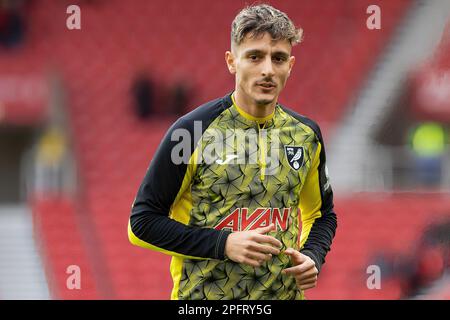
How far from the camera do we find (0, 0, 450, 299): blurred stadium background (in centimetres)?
685

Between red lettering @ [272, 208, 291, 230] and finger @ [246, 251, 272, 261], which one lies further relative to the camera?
red lettering @ [272, 208, 291, 230]

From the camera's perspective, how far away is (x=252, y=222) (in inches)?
87.5

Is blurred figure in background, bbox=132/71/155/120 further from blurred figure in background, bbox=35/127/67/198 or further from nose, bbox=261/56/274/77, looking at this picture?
nose, bbox=261/56/274/77

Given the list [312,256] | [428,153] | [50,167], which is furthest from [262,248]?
[50,167]

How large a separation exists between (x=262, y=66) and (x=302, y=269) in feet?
1.73

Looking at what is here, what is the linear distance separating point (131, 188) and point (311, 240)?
5.18 m

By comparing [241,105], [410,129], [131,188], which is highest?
[241,105]

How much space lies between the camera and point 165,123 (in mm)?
7629

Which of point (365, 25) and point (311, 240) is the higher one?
point (365, 25)

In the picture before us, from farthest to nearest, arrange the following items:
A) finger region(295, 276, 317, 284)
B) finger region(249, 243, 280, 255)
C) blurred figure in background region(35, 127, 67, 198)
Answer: blurred figure in background region(35, 127, 67, 198)
finger region(295, 276, 317, 284)
finger region(249, 243, 280, 255)

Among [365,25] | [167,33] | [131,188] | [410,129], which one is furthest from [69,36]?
[410,129]

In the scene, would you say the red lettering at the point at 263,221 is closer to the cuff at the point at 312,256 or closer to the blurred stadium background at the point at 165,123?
the cuff at the point at 312,256

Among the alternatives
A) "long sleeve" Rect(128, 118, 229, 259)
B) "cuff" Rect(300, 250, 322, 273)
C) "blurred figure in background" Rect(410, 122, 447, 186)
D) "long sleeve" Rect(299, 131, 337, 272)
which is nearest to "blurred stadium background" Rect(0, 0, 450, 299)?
"blurred figure in background" Rect(410, 122, 447, 186)
